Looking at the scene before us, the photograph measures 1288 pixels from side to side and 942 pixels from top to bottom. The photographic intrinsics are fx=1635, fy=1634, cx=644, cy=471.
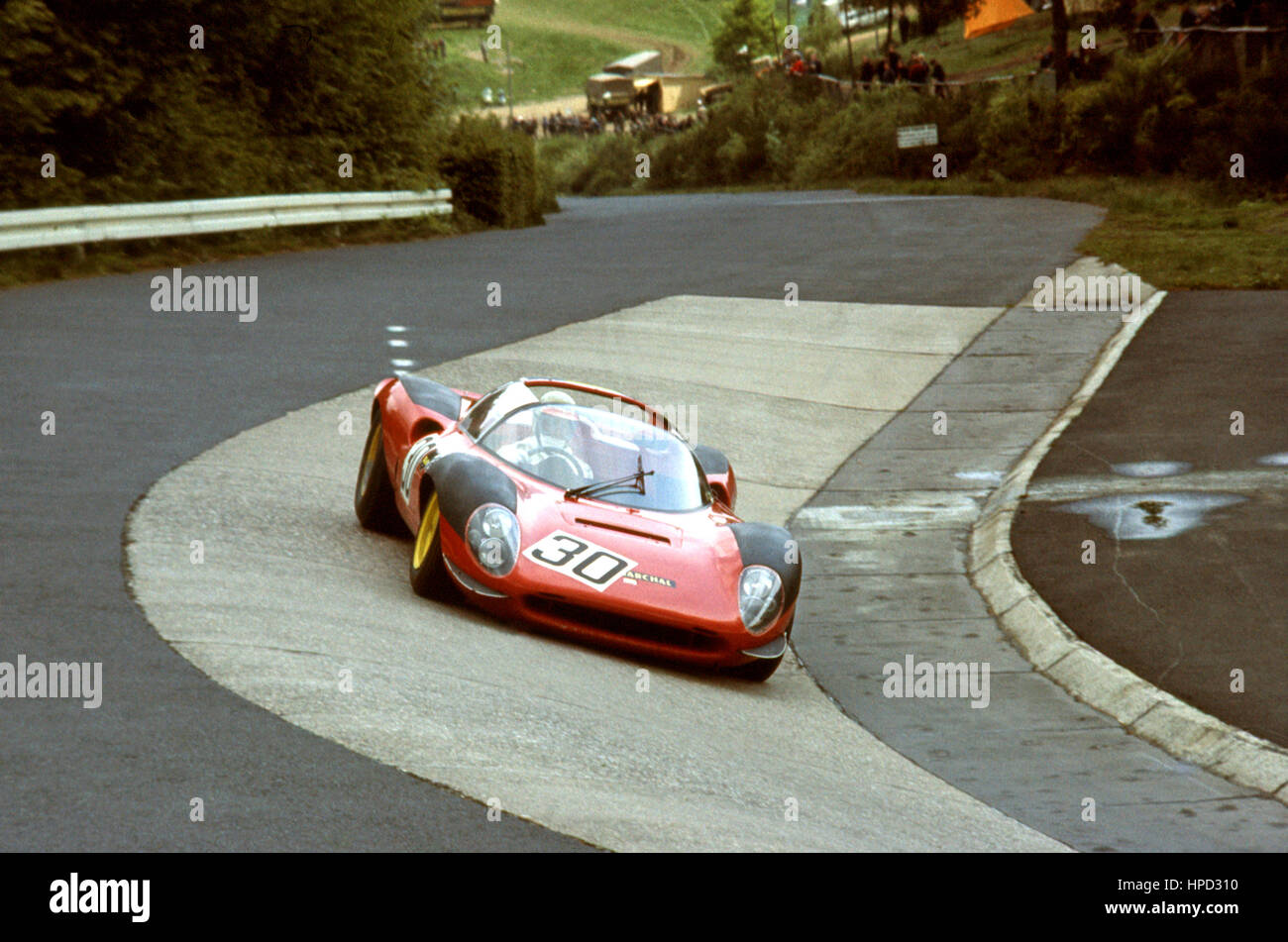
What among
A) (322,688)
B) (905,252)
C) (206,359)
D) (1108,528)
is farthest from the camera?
(905,252)

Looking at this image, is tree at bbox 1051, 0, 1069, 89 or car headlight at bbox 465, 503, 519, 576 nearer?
car headlight at bbox 465, 503, 519, 576

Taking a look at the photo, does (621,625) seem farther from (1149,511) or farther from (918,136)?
(918,136)

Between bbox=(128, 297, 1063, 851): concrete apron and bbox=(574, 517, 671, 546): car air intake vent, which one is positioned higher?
bbox=(574, 517, 671, 546): car air intake vent

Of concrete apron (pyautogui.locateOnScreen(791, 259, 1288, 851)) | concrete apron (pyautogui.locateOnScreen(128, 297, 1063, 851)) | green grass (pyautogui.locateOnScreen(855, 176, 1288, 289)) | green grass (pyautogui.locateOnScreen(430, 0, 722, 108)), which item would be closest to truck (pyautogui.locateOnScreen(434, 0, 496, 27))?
green grass (pyautogui.locateOnScreen(430, 0, 722, 108))

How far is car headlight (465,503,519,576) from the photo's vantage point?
26.7 ft

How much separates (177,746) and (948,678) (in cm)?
469

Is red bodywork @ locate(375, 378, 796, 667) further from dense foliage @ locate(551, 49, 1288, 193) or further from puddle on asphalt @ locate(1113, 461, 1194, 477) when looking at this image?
dense foliage @ locate(551, 49, 1288, 193)

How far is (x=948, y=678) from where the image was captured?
8945 mm

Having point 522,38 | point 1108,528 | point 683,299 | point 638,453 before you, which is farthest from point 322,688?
point 522,38

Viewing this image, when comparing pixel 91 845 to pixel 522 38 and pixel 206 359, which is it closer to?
pixel 206 359

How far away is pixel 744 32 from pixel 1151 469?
4595 inches

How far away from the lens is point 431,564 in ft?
27.9

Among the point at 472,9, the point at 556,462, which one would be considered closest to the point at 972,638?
the point at 556,462

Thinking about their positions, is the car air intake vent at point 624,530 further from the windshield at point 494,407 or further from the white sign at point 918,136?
the white sign at point 918,136
